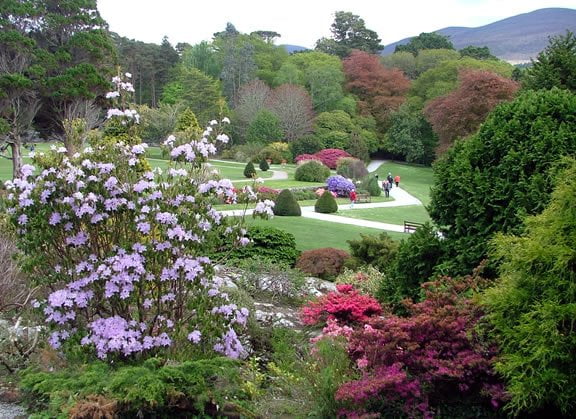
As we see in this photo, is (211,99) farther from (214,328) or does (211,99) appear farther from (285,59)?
(214,328)

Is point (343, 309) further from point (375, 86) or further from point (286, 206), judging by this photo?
point (375, 86)

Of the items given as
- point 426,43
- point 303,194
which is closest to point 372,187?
point 303,194

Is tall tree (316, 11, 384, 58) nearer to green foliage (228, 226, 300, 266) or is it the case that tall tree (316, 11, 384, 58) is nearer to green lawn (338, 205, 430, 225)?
green lawn (338, 205, 430, 225)

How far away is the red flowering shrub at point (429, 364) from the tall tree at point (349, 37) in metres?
71.5

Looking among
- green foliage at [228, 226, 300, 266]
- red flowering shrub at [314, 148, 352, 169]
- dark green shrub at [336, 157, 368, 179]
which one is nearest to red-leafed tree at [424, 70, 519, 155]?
dark green shrub at [336, 157, 368, 179]

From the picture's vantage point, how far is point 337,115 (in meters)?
47.8

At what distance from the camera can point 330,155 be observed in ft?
138

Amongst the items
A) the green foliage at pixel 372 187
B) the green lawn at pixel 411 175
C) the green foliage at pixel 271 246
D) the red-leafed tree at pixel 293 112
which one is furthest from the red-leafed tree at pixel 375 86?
the green foliage at pixel 271 246

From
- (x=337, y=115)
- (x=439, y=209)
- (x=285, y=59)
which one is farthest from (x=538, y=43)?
(x=439, y=209)

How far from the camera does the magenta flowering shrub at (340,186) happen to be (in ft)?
96.3

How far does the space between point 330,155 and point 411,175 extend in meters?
6.73

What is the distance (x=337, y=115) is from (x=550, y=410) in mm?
45254

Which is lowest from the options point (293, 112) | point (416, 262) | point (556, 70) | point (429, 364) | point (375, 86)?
point (429, 364)

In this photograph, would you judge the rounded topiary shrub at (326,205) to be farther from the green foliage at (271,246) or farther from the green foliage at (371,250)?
the green foliage at (371,250)
